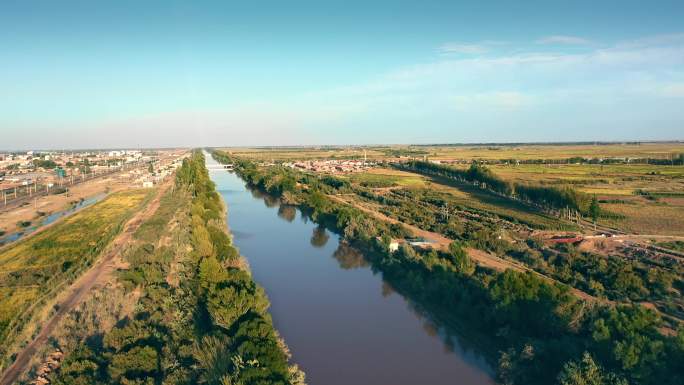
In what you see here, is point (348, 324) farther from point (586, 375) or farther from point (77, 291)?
point (77, 291)

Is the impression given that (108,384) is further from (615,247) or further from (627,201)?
(627,201)

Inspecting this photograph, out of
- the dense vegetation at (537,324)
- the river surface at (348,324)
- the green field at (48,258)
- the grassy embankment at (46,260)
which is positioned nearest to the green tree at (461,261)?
the dense vegetation at (537,324)

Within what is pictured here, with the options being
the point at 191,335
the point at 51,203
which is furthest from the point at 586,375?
the point at 51,203

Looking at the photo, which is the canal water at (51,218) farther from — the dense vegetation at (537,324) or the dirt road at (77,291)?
the dense vegetation at (537,324)

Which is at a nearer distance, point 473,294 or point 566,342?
point 566,342

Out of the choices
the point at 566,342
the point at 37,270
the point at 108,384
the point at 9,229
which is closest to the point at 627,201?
the point at 566,342

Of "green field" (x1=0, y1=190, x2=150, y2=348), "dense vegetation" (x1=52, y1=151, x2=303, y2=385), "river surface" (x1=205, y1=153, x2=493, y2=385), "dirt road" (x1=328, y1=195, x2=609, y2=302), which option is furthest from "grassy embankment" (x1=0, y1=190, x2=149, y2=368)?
"dirt road" (x1=328, y1=195, x2=609, y2=302)

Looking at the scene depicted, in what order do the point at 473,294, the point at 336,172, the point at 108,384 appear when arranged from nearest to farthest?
the point at 108,384 → the point at 473,294 → the point at 336,172
